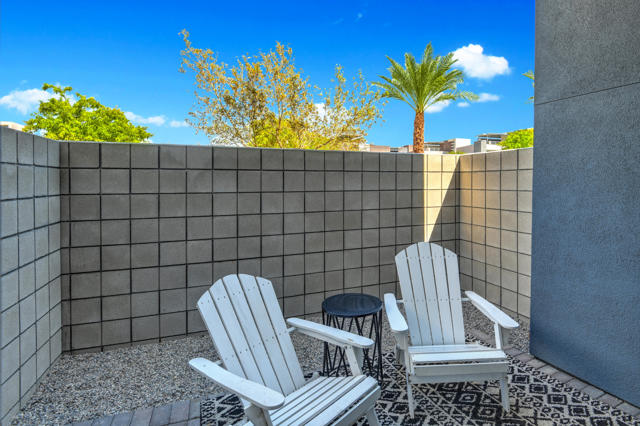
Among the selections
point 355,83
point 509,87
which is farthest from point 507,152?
point 509,87

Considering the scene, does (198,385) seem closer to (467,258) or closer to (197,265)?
(197,265)

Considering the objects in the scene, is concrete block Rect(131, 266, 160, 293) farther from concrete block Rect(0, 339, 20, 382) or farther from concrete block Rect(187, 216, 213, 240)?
concrete block Rect(0, 339, 20, 382)

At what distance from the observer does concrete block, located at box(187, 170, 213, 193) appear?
9.99ft

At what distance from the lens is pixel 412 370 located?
2.01 m

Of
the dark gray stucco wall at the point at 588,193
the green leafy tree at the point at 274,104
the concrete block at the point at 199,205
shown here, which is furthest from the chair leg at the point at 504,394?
the green leafy tree at the point at 274,104

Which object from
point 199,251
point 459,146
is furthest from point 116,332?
point 459,146

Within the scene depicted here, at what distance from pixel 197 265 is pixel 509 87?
189ft

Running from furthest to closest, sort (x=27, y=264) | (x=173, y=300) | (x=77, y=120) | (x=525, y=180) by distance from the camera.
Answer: (x=77, y=120), (x=525, y=180), (x=173, y=300), (x=27, y=264)

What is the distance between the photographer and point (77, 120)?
1720cm

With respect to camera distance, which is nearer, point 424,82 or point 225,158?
point 225,158

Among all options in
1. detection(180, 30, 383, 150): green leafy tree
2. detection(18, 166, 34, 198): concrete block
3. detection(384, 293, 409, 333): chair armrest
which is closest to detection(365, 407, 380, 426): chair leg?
detection(384, 293, 409, 333): chair armrest

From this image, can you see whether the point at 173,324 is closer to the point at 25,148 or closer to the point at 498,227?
the point at 25,148

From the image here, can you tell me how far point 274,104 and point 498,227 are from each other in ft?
26.1

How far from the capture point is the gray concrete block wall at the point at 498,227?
3.34m
